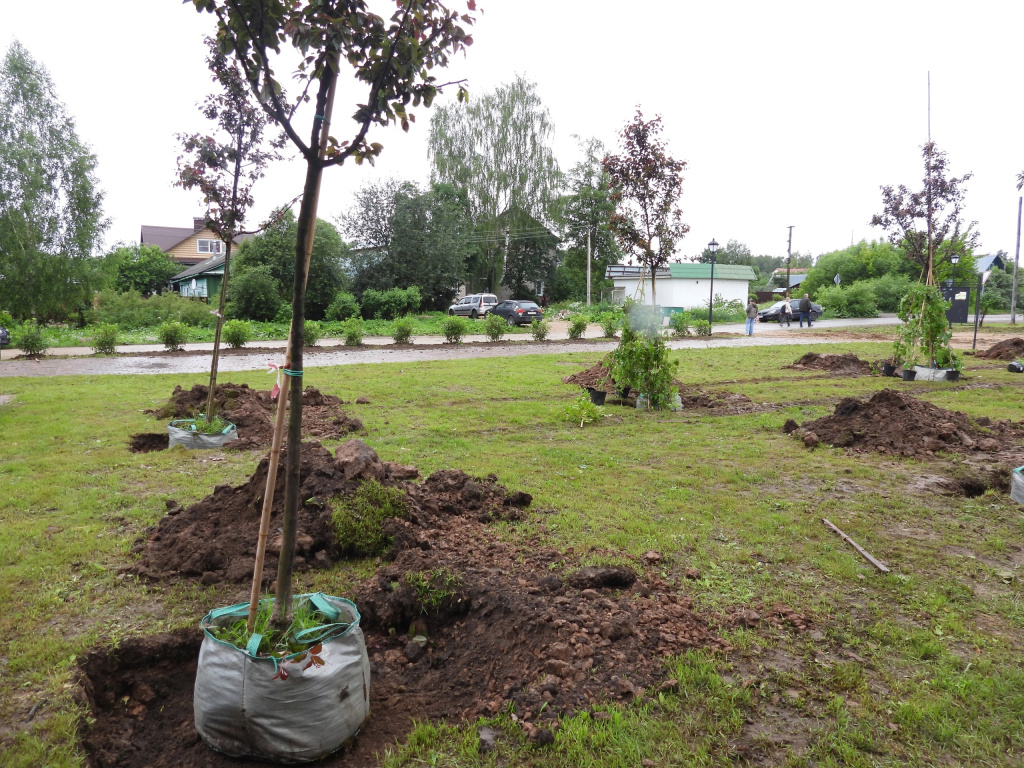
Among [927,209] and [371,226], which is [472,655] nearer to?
[927,209]

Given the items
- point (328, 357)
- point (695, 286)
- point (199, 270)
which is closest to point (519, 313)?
point (328, 357)

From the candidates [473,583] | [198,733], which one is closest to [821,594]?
[473,583]

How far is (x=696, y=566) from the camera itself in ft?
13.7

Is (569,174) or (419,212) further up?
(569,174)

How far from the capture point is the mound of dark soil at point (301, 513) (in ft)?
13.3

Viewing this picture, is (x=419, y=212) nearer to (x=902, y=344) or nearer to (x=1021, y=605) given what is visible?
(x=902, y=344)

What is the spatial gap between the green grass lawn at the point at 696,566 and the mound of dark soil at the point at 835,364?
5.38m

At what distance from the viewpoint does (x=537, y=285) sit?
2163 inches

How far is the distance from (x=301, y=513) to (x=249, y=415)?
14.2ft

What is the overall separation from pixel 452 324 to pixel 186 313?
14.5 metres

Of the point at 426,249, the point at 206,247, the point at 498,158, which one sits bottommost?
the point at 426,249

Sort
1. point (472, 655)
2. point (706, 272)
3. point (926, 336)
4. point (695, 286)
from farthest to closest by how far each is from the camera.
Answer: point (706, 272) → point (695, 286) → point (926, 336) → point (472, 655)

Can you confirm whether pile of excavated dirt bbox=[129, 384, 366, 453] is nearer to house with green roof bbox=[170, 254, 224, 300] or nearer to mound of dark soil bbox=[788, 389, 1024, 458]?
mound of dark soil bbox=[788, 389, 1024, 458]

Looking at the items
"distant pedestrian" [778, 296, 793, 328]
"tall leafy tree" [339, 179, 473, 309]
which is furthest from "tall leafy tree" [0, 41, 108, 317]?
"distant pedestrian" [778, 296, 793, 328]
